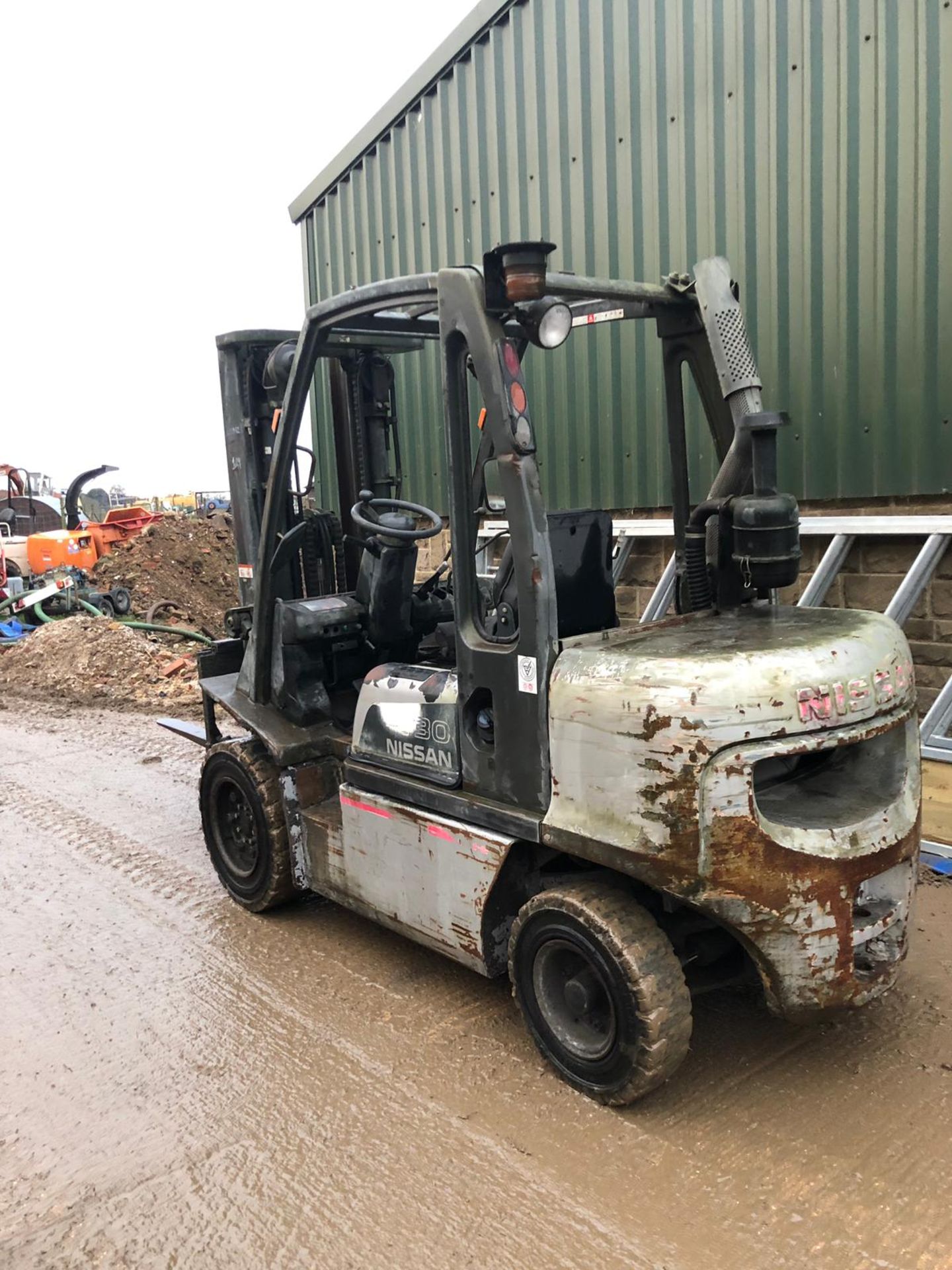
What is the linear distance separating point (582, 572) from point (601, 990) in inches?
58.8

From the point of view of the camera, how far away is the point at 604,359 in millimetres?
6875

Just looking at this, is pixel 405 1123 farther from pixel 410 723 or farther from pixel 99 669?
pixel 99 669

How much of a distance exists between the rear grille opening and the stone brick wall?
1.92 m

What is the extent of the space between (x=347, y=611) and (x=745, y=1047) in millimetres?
2435

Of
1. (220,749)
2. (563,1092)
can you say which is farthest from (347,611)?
(563,1092)

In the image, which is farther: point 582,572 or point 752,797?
point 582,572

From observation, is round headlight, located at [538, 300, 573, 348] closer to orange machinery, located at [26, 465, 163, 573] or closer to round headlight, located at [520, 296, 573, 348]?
round headlight, located at [520, 296, 573, 348]

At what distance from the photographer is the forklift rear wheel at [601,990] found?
9.62ft

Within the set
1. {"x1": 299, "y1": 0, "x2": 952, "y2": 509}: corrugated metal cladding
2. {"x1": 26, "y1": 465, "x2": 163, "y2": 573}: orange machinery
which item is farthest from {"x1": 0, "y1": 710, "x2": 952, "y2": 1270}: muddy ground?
{"x1": 26, "y1": 465, "x2": 163, "y2": 573}: orange machinery

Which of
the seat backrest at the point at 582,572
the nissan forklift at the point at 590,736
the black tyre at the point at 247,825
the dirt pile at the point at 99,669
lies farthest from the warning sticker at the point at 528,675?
the dirt pile at the point at 99,669

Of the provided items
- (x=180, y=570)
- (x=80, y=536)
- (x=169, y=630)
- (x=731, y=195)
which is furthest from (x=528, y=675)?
(x=180, y=570)

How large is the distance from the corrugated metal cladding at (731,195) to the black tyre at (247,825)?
3414 millimetres

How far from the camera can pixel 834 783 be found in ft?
11.0

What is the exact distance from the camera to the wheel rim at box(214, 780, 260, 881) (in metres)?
4.71
